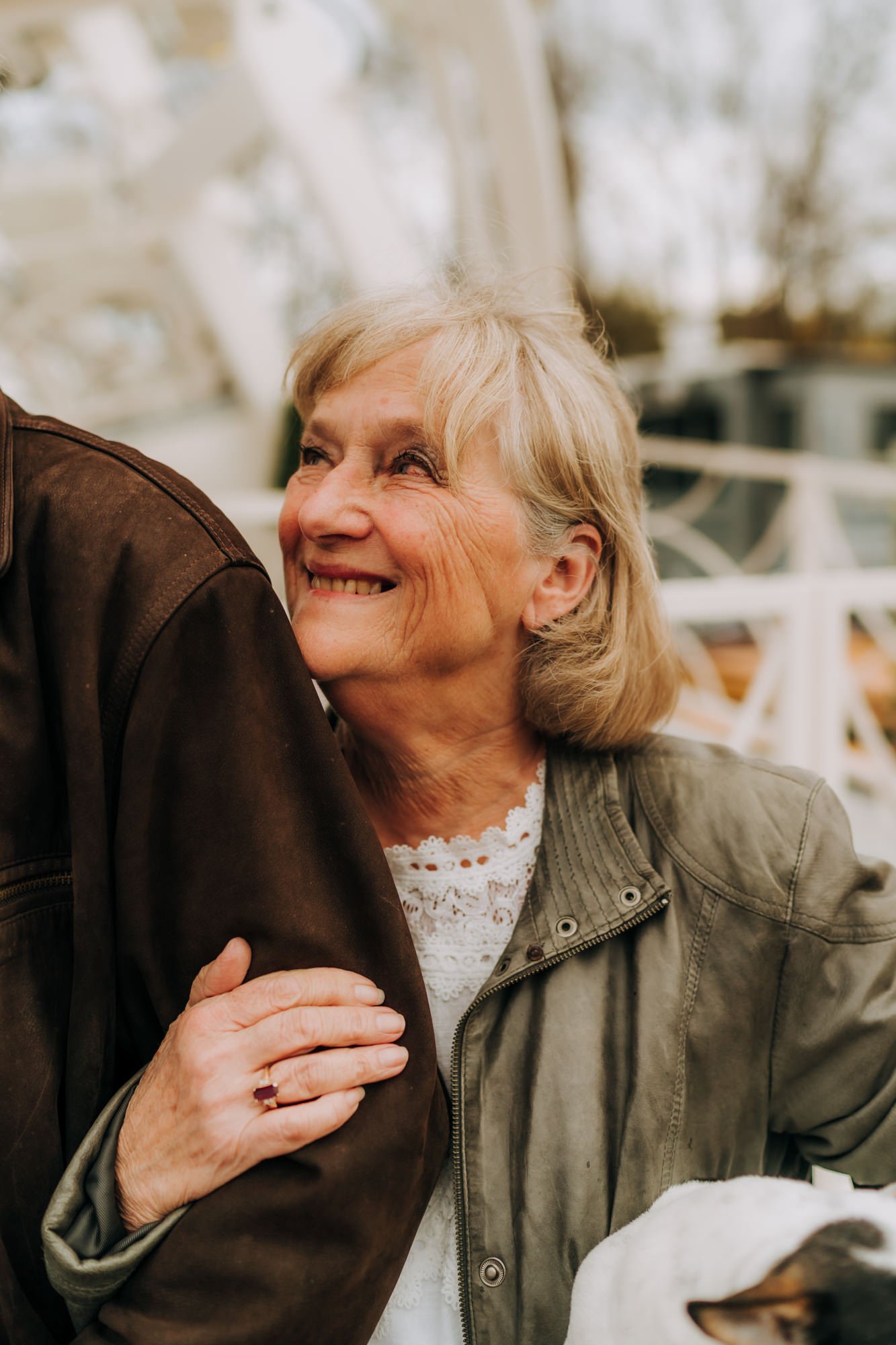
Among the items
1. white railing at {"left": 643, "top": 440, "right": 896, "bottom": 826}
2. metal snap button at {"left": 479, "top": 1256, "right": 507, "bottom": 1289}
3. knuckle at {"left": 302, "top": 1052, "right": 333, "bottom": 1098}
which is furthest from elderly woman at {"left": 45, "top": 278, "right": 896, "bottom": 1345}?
white railing at {"left": 643, "top": 440, "right": 896, "bottom": 826}

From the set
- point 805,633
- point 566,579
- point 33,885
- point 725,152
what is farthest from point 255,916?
point 725,152

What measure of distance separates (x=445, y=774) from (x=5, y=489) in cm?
76

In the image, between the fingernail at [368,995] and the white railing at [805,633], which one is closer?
the fingernail at [368,995]

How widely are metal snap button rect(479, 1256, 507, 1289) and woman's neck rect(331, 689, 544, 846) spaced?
56cm

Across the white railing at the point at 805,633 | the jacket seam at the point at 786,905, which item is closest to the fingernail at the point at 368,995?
the jacket seam at the point at 786,905

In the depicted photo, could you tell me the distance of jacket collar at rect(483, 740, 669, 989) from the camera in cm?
138

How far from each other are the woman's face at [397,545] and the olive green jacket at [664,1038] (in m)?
0.37

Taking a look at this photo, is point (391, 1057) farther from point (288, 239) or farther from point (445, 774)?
point (288, 239)

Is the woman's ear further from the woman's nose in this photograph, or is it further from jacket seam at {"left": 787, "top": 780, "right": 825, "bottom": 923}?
jacket seam at {"left": 787, "top": 780, "right": 825, "bottom": 923}

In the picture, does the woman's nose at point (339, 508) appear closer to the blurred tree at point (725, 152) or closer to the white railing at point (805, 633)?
the white railing at point (805, 633)

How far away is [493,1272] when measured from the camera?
1302 millimetres

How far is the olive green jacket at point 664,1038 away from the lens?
1312mm

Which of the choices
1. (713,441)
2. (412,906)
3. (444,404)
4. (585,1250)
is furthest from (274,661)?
(713,441)

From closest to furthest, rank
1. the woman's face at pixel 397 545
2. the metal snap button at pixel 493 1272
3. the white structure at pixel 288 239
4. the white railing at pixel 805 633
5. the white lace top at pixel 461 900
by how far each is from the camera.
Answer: the metal snap button at pixel 493 1272, the woman's face at pixel 397 545, the white lace top at pixel 461 900, the white railing at pixel 805 633, the white structure at pixel 288 239
